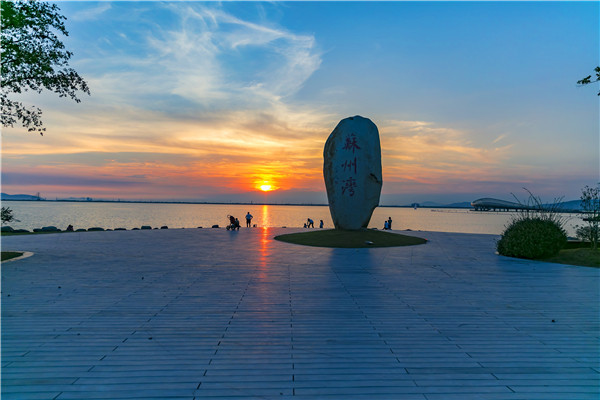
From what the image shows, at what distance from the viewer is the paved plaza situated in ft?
13.4

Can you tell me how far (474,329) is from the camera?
600 cm

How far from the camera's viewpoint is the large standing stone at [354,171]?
2045 cm

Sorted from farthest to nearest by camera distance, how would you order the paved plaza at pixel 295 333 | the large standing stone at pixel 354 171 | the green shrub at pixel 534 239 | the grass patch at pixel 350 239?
the large standing stone at pixel 354 171
the grass patch at pixel 350 239
the green shrub at pixel 534 239
the paved plaza at pixel 295 333

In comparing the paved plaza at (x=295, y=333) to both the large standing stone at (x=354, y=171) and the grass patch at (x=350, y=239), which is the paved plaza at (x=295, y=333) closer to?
the grass patch at (x=350, y=239)

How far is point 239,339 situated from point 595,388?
460cm

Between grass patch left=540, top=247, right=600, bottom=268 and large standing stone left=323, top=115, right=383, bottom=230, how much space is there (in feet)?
30.5

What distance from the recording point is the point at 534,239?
14.3 meters

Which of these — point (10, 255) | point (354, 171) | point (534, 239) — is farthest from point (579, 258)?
point (10, 255)

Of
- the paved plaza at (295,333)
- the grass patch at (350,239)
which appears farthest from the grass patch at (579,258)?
the grass patch at (350,239)

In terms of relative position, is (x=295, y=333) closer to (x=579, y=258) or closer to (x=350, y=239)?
(x=350, y=239)

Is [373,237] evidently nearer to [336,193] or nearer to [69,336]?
[336,193]

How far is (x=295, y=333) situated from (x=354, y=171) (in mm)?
15637

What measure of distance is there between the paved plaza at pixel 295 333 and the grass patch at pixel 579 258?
274 cm

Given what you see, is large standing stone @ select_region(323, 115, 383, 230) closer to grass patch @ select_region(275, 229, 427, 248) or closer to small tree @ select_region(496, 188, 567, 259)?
grass patch @ select_region(275, 229, 427, 248)
